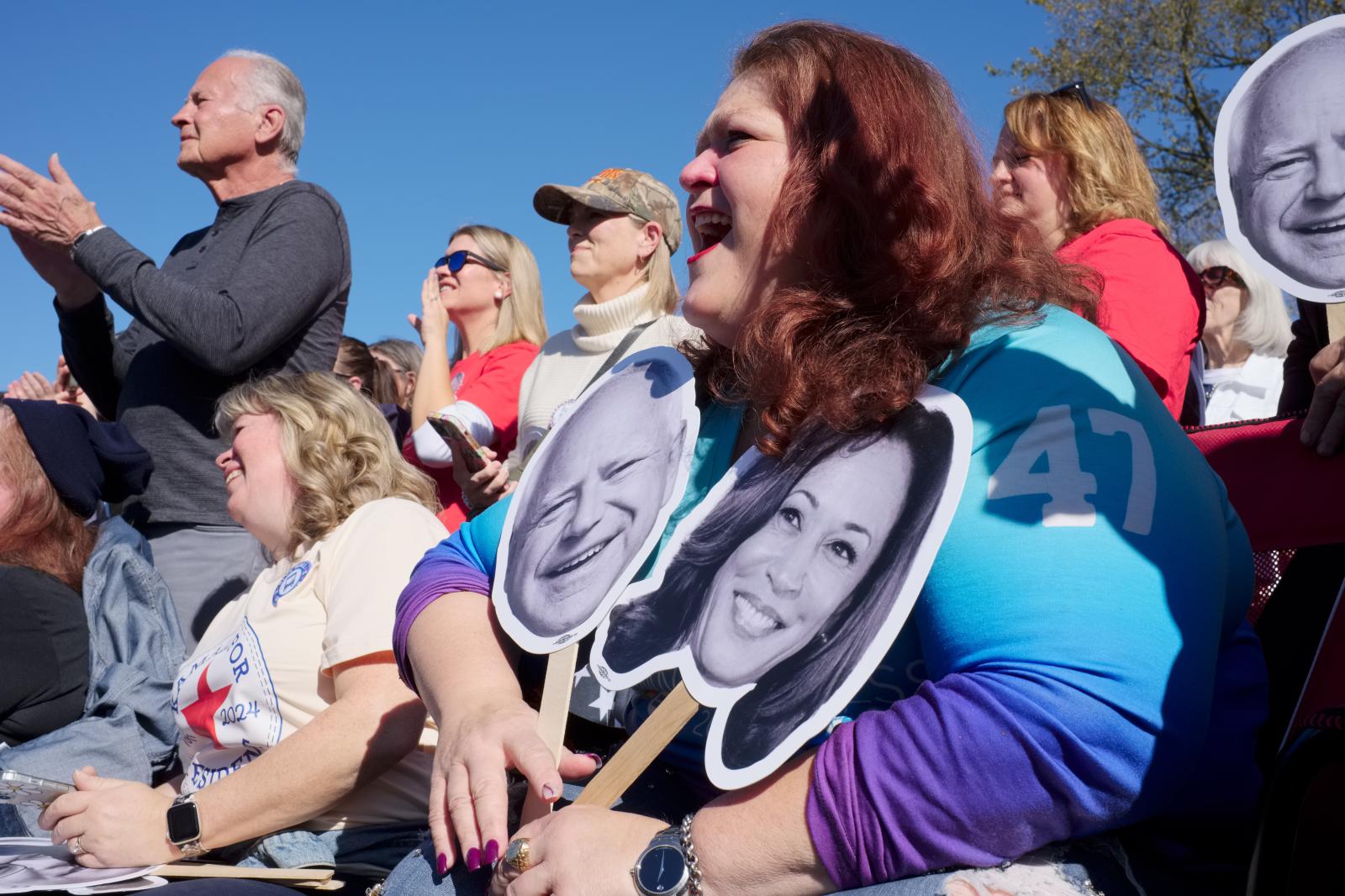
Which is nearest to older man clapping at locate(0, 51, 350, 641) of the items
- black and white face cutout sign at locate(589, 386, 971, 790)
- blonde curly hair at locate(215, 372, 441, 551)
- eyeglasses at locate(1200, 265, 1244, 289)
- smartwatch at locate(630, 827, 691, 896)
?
blonde curly hair at locate(215, 372, 441, 551)

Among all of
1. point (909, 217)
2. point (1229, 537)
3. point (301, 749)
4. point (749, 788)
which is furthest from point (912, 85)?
point (301, 749)

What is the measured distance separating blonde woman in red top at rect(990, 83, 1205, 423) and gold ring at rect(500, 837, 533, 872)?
1.83m

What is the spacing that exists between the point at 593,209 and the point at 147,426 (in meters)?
1.53

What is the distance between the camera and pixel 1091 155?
10.2ft

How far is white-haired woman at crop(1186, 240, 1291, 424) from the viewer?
187 inches

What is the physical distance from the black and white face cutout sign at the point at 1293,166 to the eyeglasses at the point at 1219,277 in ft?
10.4

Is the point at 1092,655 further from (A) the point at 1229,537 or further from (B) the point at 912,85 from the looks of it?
(B) the point at 912,85

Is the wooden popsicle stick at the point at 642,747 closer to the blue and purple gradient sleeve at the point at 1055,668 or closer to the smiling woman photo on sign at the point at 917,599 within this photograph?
the smiling woman photo on sign at the point at 917,599

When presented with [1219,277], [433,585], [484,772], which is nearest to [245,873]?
[433,585]

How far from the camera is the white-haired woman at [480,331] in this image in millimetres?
4312

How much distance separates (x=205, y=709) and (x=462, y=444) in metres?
1.31

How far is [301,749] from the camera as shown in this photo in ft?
7.62

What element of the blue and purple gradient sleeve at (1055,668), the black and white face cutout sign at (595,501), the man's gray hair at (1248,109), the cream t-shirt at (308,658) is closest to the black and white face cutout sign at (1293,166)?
the man's gray hair at (1248,109)

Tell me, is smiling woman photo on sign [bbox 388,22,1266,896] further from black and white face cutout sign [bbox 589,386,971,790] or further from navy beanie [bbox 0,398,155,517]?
navy beanie [bbox 0,398,155,517]
